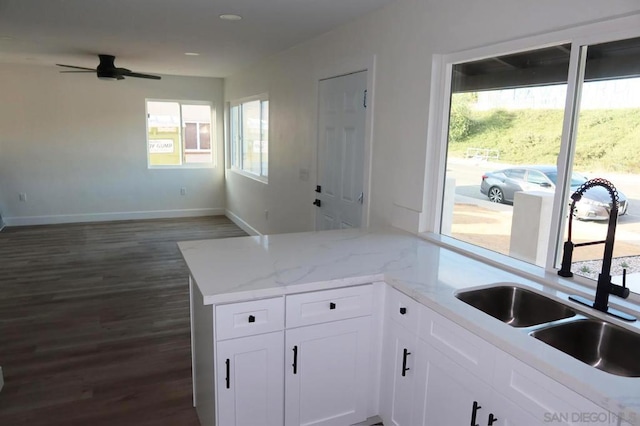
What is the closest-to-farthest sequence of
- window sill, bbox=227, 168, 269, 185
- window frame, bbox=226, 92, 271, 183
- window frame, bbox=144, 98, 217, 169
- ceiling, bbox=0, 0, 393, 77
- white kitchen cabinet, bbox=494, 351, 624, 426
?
white kitchen cabinet, bbox=494, 351, 624, 426, ceiling, bbox=0, 0, 393, 77, window sill, bbox=227, 168, 269, 185, window frame, bbox=226, 92, 271, 183, window frame, bbox=144, 98, 217, 169

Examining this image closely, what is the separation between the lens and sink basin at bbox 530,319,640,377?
153 cm

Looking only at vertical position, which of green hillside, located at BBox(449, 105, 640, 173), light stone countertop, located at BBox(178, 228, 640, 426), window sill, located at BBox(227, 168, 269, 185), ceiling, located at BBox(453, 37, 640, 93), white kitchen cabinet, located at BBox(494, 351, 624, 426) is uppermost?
ceiling, located at BBox(453, 37, 640, 93)

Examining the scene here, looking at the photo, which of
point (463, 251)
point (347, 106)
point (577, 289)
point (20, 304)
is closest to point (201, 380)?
point (463, 251)

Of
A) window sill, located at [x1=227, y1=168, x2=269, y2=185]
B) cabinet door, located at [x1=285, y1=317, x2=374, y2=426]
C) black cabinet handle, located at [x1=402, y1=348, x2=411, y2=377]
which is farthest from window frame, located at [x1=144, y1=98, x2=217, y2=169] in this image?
black cabinet handle, located at [x1=402, y1=348, x2=411, y2=377]

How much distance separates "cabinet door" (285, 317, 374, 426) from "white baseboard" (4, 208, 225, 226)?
6.37 meters

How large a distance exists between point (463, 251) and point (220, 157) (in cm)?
631

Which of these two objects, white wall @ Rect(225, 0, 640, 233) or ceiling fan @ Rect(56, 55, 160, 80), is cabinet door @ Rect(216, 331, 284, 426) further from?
ceiling fan @ Rect(56, 55, 160, 80)

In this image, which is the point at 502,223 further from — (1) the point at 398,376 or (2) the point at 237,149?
(2) the point at 237,149

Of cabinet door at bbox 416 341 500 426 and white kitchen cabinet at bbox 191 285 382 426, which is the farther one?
white kitchen cabinet at bbox 191 285 382 426

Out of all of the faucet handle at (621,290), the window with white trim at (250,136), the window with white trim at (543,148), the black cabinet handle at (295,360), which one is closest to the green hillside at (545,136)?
the window with white trim at (543,148)

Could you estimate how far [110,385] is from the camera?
2.69 m

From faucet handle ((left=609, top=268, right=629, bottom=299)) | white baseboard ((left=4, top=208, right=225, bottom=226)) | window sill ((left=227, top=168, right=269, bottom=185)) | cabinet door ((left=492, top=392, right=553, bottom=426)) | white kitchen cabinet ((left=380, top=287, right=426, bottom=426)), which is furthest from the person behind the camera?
white baseboard ((left=4, top=208, right=225, bottom=226))

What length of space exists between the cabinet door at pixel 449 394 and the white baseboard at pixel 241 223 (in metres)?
4.62

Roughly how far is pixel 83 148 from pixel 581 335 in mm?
7525
